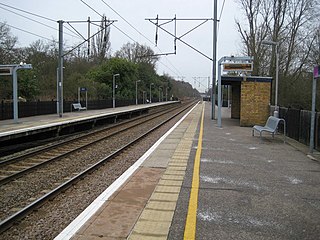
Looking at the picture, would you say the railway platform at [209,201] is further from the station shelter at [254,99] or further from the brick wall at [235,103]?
the brick wall at [235,103]

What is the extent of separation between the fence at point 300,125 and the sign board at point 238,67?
12.3 feet

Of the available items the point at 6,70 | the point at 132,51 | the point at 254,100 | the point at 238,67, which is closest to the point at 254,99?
the point at 254,100

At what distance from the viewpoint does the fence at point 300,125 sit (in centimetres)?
1111

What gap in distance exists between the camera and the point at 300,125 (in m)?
13.3

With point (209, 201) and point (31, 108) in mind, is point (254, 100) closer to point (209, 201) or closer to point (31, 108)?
point (209, 201)

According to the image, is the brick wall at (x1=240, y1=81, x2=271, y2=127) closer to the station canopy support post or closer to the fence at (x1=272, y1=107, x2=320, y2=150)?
the fence at (x1=272, y1=107, x2=320, y2=150)

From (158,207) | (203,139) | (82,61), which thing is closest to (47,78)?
(82,61)

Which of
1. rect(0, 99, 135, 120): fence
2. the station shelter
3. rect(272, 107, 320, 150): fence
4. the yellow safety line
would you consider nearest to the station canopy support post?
rect(0, 99, 135, 120): fence

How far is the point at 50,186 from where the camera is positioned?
25.3ft

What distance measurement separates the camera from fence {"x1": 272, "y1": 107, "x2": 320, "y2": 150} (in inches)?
437

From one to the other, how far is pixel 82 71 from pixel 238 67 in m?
46.3

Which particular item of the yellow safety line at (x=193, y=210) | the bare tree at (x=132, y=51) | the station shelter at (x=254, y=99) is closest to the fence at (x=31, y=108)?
the station shelter at (x=254, y=99)

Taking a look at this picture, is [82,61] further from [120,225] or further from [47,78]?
[120,225]

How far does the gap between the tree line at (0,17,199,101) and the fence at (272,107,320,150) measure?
12.1 meters
